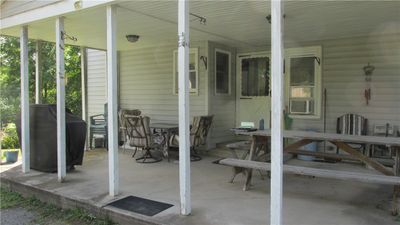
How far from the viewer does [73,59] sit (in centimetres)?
1378

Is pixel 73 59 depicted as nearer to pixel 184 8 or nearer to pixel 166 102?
pixel 166 102

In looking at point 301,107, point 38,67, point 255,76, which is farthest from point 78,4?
point 301,107

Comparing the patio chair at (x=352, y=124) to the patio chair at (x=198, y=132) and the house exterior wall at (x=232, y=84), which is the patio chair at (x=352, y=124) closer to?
the house exterior wall at (x=232, y=84)

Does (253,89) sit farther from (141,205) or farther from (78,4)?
(141,205)

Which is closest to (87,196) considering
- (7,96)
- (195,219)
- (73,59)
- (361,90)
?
(195,219)

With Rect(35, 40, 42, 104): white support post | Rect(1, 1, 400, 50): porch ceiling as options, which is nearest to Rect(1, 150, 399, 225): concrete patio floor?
Rect(35, 40, 42, 104): white support post

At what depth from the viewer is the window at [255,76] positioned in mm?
6887

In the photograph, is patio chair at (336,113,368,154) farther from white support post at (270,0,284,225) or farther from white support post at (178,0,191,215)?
white support post at (178,0,191,215)

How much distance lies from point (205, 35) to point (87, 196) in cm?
334

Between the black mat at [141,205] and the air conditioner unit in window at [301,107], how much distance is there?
3.65 metres

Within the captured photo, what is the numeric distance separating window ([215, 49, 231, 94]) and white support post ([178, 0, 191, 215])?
3.44 meters

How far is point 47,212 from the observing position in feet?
13.4

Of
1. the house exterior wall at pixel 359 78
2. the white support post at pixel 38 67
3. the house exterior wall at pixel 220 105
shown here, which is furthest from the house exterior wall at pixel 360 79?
the white support post at pixel 38 67

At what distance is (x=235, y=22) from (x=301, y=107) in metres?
2.33
